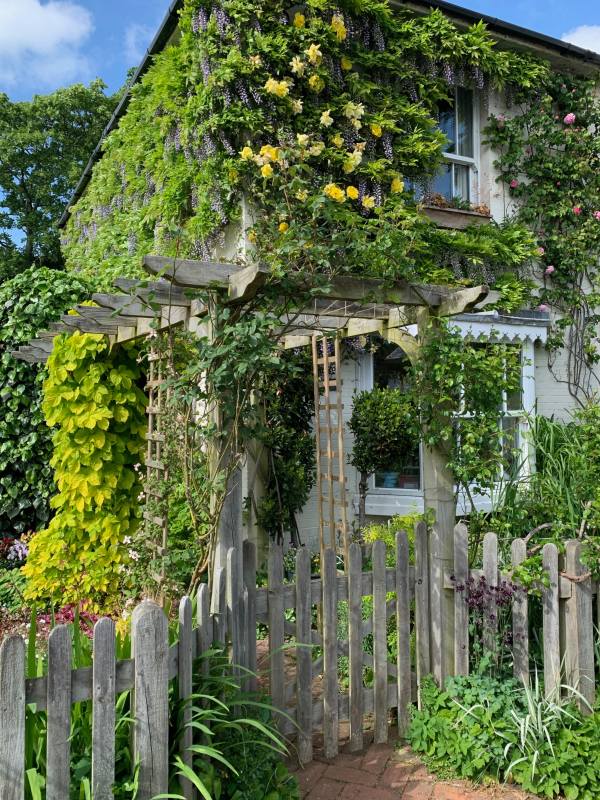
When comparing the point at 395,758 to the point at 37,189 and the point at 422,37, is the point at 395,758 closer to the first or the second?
the point at 422,37

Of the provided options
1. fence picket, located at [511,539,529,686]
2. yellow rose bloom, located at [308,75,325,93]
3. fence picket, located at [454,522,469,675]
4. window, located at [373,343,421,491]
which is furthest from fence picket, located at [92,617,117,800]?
yellow rose bloom, located at [308,75,325,93]

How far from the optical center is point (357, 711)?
3732mm

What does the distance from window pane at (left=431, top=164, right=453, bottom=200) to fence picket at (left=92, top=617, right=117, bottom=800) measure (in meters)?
7.26

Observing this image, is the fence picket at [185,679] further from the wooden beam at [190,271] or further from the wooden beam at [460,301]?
the wooden beam at [460,301]

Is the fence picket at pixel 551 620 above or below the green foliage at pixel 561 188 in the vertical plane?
below

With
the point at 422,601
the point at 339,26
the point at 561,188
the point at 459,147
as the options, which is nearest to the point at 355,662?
the point at 422,601

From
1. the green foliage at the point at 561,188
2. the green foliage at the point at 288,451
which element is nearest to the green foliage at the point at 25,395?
the green foliage at the point at 288,451

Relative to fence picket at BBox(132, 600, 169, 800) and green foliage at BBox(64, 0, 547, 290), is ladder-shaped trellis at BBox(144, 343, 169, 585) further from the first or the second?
green foliage at BBox(64, 0, 547, 290)

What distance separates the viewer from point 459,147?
8609mm

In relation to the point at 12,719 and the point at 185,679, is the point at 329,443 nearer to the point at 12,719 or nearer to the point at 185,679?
A: the point at 185,679

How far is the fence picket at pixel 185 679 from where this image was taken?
8.93 feet

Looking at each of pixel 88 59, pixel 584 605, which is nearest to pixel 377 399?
pixel 584 605

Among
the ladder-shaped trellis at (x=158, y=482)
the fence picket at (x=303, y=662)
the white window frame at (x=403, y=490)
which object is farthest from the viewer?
the white window frame at (x=403, y=490)

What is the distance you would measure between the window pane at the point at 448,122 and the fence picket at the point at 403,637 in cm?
632
